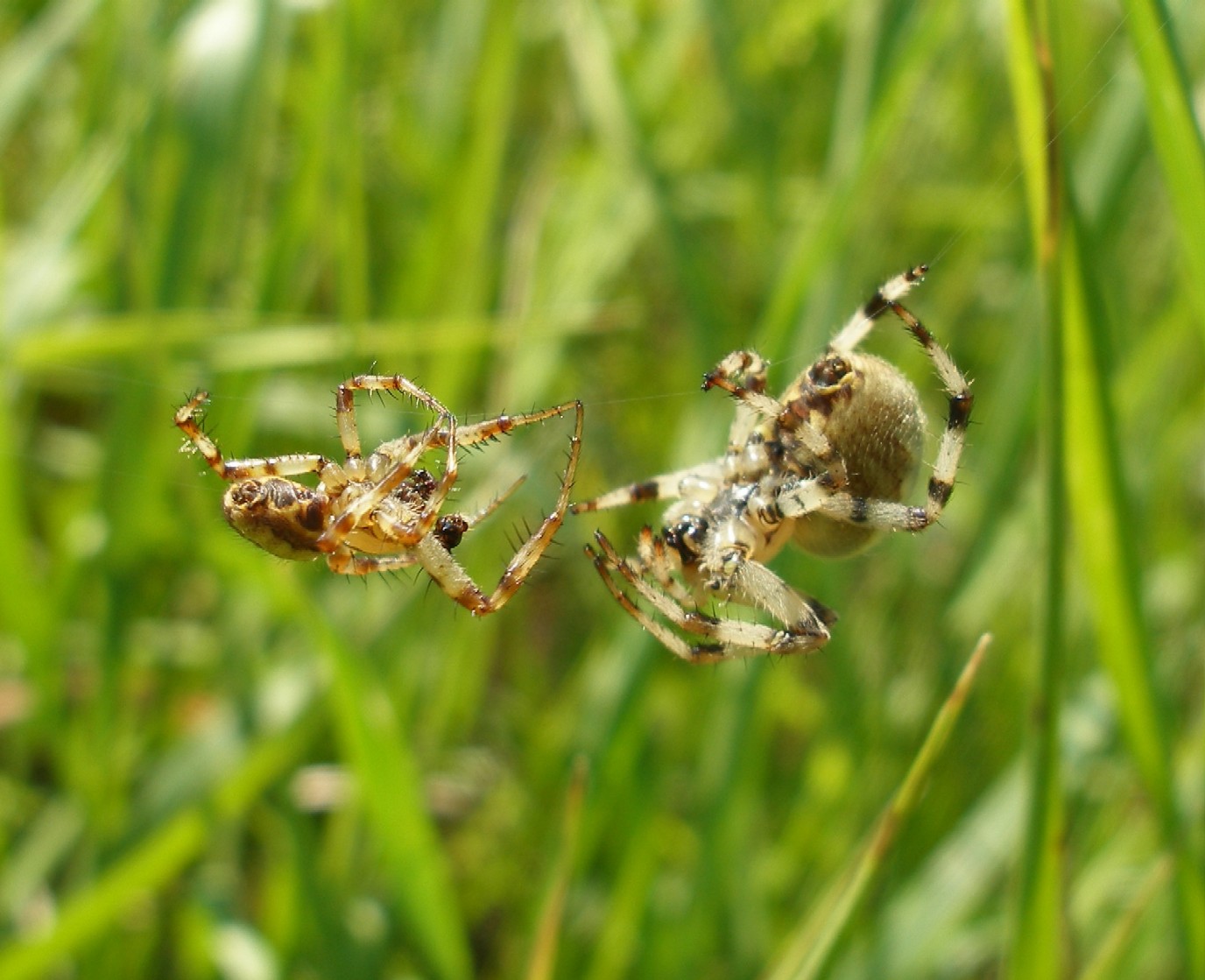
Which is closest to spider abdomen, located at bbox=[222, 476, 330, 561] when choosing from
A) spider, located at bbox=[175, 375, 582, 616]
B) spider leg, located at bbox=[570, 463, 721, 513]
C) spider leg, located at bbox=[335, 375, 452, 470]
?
spider, located at bbox=[175, 375, 582, 616]

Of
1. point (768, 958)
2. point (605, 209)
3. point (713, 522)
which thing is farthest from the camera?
point (605, 209)

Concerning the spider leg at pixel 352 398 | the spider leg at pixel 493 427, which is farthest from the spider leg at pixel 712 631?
the spider leg at pixel 352 398

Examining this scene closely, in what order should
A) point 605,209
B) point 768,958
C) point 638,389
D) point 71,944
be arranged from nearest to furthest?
point 71,944, point 768,958, point 605,209, point 638,389

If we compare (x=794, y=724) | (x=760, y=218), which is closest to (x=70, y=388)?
(x=760, y=218)

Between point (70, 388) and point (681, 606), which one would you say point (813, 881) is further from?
point (70, 388)

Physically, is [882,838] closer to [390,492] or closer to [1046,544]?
[1046,544]

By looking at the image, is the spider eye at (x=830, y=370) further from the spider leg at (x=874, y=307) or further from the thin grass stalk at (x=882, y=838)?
the thin grass stalk at (x=882, y=838)

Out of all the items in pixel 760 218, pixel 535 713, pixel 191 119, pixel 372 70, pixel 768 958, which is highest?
pixel 372 70
